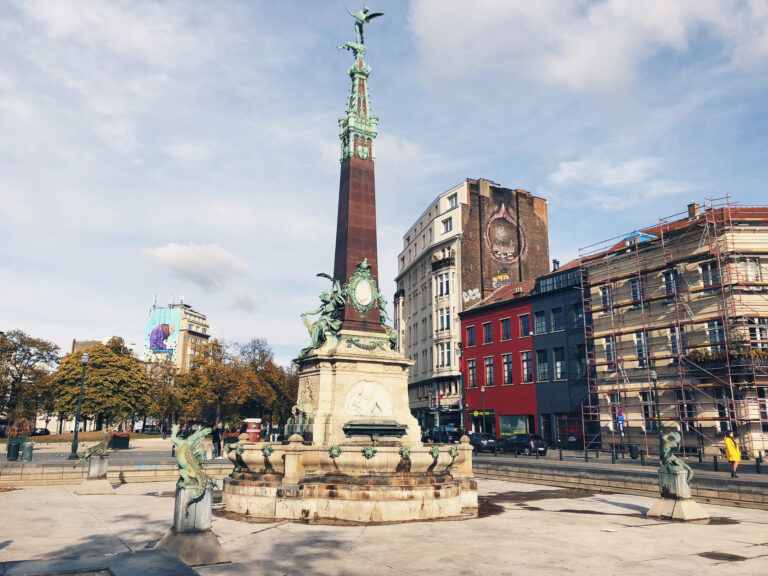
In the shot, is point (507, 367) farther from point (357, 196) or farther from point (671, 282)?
point (357, 196)

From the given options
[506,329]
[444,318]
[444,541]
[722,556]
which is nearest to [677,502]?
[722,556]

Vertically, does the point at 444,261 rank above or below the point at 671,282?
above

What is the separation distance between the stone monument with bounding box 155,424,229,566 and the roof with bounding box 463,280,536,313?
1751 inches

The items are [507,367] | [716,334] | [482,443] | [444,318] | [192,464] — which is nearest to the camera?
[192,464]

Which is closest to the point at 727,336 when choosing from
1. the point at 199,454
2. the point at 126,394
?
the point at 199,454

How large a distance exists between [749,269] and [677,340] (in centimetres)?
565

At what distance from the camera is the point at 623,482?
1980 centimetres

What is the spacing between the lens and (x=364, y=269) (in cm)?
2045

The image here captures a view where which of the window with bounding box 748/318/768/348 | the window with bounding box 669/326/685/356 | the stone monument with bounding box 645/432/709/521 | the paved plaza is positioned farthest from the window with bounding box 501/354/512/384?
the stone monument with bounding box 645/432/709/521

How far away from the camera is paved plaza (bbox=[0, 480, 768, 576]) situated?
9383mm

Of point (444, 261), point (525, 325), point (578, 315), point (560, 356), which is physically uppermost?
point (444, 261)

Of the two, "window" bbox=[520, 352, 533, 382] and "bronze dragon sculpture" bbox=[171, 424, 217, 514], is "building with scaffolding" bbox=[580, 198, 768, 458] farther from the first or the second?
"bronze dragon sculpture" bbox=[171, 424, 217, 514]

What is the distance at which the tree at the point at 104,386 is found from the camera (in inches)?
2184

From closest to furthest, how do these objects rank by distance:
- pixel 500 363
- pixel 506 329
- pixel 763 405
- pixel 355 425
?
pixel 355 425
pixel 763 405
pixel 506 329
pixel 500 363
